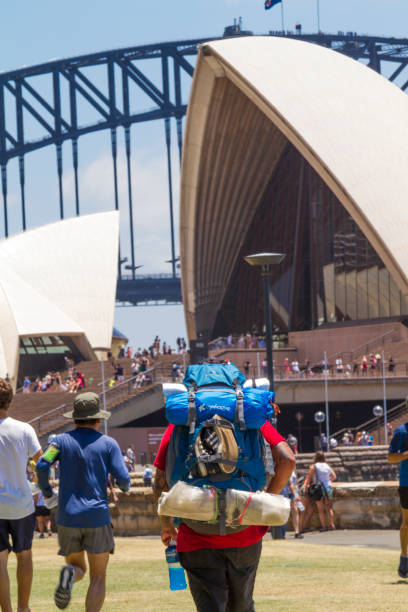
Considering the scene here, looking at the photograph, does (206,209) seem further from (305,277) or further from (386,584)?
(386,584)

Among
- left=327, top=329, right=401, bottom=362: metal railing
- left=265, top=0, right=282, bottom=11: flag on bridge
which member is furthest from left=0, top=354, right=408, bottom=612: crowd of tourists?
left=265, top=0, right=282, bottom=11: flag on bridge

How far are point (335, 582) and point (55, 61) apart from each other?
82.6 meters

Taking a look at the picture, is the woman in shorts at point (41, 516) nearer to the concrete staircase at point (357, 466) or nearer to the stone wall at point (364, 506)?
the stone wall at point (364, 506)

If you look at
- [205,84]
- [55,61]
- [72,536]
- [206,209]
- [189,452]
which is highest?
[55,61]

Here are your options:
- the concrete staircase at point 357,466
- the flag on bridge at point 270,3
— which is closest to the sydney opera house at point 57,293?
the flag on bridge at point 270,3

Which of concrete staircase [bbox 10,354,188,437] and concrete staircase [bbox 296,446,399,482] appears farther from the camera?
concrete staircase [bbox 10,354,188,437]

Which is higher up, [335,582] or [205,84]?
[205,84]

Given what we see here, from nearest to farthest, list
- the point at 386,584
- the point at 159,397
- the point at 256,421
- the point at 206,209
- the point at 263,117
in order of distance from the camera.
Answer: the point at 256,421 → the point at 386,584 → the point at 159,397 → the point at 263,117 → the point at 206,209

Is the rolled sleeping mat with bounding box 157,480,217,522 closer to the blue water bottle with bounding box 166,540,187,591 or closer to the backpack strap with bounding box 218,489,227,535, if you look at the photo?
the backpack strap with bounding box 218,489,227,535

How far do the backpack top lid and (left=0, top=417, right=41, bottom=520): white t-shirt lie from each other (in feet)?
7.96

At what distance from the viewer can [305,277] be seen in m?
56.2

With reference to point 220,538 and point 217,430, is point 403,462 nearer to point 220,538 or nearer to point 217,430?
point 220,538

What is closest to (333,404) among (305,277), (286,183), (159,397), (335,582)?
(159,397)

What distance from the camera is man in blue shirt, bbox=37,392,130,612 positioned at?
696cm
